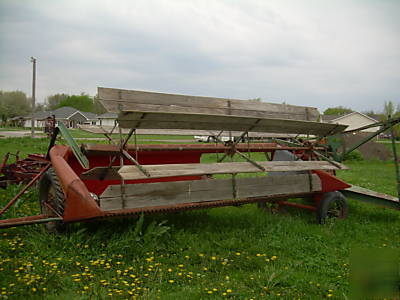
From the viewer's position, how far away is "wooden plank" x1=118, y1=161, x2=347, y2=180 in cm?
380

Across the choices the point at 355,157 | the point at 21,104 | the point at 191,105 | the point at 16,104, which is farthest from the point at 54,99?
the point at 191,105

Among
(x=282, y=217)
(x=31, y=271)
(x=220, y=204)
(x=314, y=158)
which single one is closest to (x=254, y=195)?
(x=220, y=204)

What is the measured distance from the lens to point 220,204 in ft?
15.1

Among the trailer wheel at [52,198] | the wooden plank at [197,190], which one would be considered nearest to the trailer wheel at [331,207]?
the wooden plank at [197,190]

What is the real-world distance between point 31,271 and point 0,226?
2.36ft

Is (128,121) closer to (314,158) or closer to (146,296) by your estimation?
(146,296)

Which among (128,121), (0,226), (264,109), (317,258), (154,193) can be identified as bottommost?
(317,258)

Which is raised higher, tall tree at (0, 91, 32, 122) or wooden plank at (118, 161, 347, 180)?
tall tree at (0, 91, 32, 122)

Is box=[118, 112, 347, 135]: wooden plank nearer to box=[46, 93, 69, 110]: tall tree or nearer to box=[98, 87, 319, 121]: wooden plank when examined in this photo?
box=[98, 87, 319, 121]: wooden plank

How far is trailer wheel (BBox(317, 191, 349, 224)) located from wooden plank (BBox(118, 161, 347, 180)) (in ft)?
1.92

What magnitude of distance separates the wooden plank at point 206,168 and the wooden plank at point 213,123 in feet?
1.63

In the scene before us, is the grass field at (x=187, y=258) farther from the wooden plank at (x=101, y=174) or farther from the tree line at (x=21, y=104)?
the tree line at (x=21, y=104)

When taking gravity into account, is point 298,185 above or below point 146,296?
above

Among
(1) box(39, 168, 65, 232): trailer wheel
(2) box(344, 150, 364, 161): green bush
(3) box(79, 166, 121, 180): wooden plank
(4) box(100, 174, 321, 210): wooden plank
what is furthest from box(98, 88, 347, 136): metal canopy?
(2) box(344, 150, 364, 161): green bush
